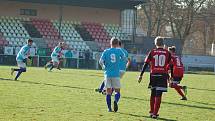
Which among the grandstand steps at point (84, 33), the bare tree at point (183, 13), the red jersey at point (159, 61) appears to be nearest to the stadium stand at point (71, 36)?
the grandstand steps at point (84, 33)

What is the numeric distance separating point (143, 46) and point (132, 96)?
109ft

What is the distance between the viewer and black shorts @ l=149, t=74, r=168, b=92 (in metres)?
12.0

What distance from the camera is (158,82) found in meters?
12.1

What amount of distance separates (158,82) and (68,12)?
4100cm

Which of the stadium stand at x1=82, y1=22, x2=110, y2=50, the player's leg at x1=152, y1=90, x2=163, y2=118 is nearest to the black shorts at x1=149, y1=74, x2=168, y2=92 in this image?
the player's leg at x1=152, y1=90, x2=163, y2=118

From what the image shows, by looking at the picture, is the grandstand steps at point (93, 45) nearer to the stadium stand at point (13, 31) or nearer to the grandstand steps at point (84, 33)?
the grandstand steps at point (84, 33)

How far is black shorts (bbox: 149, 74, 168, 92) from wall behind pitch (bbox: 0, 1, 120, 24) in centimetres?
3853

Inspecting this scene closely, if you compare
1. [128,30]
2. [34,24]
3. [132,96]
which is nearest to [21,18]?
[34,24]

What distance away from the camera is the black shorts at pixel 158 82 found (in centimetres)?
1199

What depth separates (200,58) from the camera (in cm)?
5006

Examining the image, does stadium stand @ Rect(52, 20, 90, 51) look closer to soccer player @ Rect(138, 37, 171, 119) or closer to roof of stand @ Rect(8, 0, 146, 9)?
roof of stand @ Rect(8, 0, 146, 9)

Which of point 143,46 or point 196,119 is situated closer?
point 196,119

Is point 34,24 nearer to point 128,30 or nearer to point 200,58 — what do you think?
point 128,30

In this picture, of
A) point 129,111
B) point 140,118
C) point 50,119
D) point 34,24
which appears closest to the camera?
point 50,119
